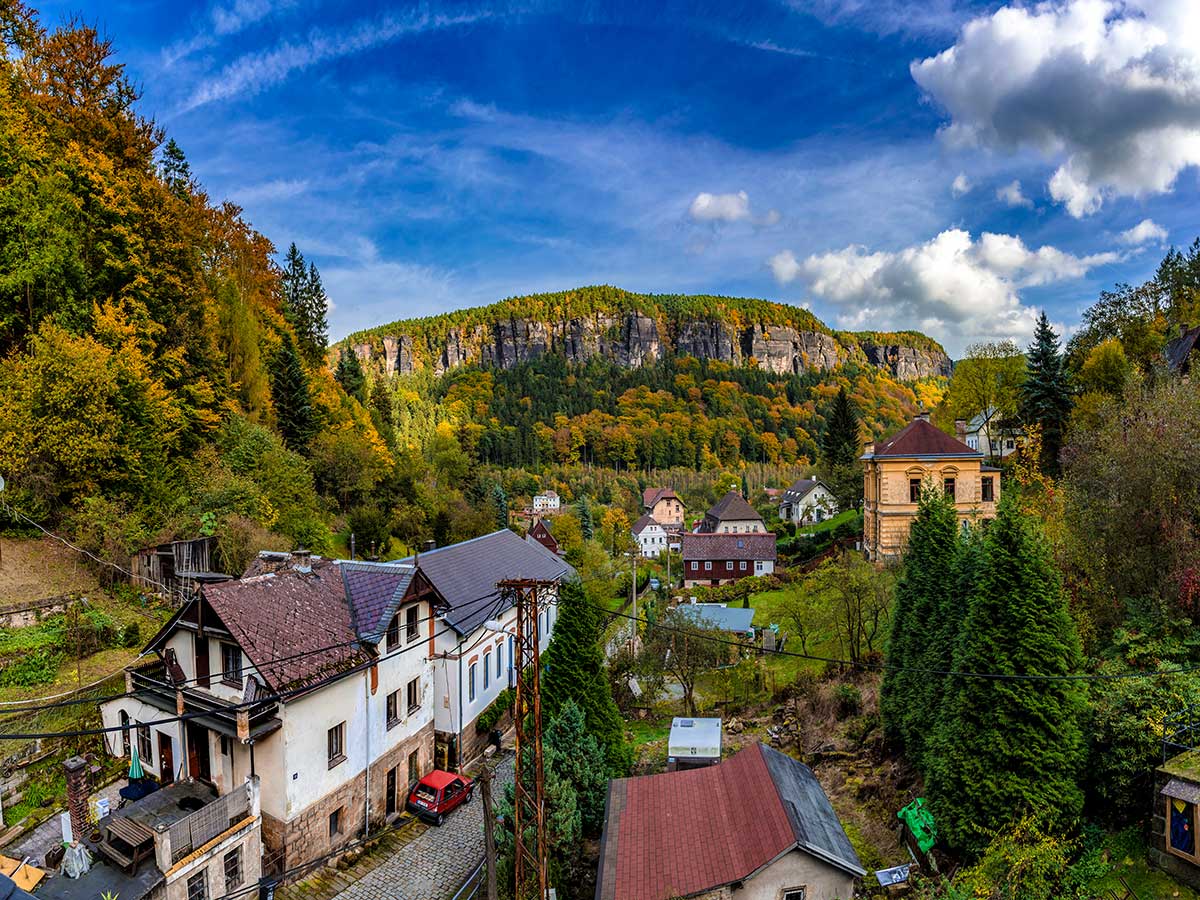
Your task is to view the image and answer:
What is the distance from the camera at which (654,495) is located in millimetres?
102000

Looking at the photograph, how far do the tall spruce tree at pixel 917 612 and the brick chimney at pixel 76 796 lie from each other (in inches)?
800

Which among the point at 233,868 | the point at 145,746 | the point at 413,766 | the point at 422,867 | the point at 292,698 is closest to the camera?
the point at 233,868

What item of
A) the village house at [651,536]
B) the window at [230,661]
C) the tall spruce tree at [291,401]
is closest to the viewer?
the window at [230,661]

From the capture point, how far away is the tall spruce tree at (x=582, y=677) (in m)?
17.3

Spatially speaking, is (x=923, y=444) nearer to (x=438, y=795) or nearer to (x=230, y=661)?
(x=438, y=795)

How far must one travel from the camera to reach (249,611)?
590 inches

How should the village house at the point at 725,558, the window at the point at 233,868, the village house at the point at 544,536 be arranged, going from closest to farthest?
1. the window at the point at 233,868
2. the village house at the point at 725,558
3. the village house at the point at 544,536

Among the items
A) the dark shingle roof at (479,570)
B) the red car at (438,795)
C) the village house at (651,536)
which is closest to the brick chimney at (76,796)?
the red car at (438,795)

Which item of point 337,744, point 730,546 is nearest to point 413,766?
point 337,744

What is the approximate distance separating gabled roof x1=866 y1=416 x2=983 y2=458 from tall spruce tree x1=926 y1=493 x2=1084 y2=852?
21871mm

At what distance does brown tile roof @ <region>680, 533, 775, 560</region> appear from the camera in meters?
53.4

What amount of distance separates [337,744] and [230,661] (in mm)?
3496

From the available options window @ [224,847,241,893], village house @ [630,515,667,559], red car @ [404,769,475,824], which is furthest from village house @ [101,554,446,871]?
village house @ [630,515,667,559]

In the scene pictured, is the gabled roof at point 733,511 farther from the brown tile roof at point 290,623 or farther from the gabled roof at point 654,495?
the brown tile roof at point 290,623
